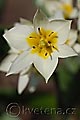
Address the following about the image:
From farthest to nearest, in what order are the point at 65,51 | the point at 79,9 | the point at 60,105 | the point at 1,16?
the point at 1,16 → the point at 60,105 → the point at 79,9 → the point at 65,51

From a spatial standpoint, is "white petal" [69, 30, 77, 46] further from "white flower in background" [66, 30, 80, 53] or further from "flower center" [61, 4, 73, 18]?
"flower center" [61, 4, 73, 18]

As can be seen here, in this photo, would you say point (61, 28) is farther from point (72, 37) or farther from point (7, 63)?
point (7, 63)

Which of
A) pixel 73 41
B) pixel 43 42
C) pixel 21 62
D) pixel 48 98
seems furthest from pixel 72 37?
pixel 48 98

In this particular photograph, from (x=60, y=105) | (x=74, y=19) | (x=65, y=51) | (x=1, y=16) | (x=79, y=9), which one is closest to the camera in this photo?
(x=65, y=51)

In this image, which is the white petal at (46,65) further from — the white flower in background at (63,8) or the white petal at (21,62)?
the white flower in background at (63,8)

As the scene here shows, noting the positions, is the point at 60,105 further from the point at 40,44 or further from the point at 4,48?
the point at 40,44

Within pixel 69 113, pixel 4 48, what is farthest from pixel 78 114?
pixel 4 48

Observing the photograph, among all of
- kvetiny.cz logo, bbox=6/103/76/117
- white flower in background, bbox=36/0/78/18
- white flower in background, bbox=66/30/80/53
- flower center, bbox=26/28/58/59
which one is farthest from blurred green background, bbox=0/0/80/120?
flower center, bbox=26/28/58/59
